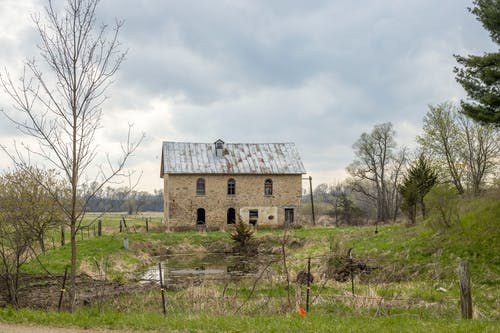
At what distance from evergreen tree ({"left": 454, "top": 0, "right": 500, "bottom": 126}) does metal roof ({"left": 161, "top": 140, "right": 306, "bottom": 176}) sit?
24.5 m

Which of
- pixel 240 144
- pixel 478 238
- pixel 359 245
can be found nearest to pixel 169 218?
pixel 240 144

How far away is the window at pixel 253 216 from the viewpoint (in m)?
40.3

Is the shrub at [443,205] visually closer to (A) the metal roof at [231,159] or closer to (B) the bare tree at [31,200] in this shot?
(B) the bare tree at [31,200]

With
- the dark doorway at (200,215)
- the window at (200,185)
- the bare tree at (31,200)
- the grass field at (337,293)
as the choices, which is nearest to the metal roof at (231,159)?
the window at (200,185)

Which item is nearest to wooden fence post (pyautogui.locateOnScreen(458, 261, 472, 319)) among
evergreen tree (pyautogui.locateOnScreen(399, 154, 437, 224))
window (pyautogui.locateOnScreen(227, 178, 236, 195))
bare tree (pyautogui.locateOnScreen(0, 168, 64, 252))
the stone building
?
bare tree (pyautogui.locateOnScreen(0, 168, 64, 252))

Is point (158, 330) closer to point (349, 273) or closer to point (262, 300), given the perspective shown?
point (262, 300)

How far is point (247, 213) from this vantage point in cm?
4022

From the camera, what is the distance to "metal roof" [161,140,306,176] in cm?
4016

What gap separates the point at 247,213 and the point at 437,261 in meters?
24.0

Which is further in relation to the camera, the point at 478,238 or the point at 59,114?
the point at 478,238

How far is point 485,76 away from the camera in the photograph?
16.4 meters

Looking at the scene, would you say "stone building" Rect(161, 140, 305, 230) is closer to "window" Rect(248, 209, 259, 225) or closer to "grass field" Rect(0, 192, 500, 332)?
"window" Rect(248, 209, 259, 225)

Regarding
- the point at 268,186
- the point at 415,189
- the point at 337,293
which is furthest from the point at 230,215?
the point at 337,293

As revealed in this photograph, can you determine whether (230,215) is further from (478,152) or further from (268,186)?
(478,152)
